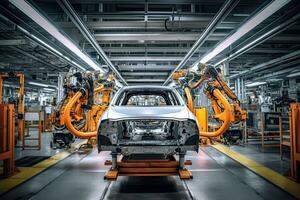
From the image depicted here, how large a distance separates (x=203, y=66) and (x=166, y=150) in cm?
392

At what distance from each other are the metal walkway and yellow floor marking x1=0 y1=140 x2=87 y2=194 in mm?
110

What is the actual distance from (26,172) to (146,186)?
2435 mm

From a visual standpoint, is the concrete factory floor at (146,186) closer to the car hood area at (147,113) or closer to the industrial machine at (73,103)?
the car hood area at (147,113)

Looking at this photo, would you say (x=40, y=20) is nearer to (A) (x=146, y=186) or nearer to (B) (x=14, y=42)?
(B) (x=14, y=42)

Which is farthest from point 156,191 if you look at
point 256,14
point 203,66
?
point 203,66

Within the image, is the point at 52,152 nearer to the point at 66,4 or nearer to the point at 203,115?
the point at 66,4

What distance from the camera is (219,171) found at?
4234 millimetres

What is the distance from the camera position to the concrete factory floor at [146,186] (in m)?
3.04

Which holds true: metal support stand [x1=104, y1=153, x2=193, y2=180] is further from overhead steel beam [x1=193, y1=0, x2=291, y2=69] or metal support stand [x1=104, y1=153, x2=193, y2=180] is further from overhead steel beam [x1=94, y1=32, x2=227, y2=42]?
overhead steel beam [x1=94, y1=32, x2=227, y2=42]

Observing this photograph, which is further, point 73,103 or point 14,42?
point 14,42

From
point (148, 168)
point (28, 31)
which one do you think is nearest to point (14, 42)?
point (28, 31)

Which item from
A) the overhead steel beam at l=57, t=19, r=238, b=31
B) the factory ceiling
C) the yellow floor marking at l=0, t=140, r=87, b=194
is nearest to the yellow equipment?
the factory ceiling

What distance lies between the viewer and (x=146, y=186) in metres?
3.43

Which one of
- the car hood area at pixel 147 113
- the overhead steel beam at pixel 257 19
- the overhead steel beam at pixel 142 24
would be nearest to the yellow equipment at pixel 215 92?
the overhead steel beam at pixel 257 19
